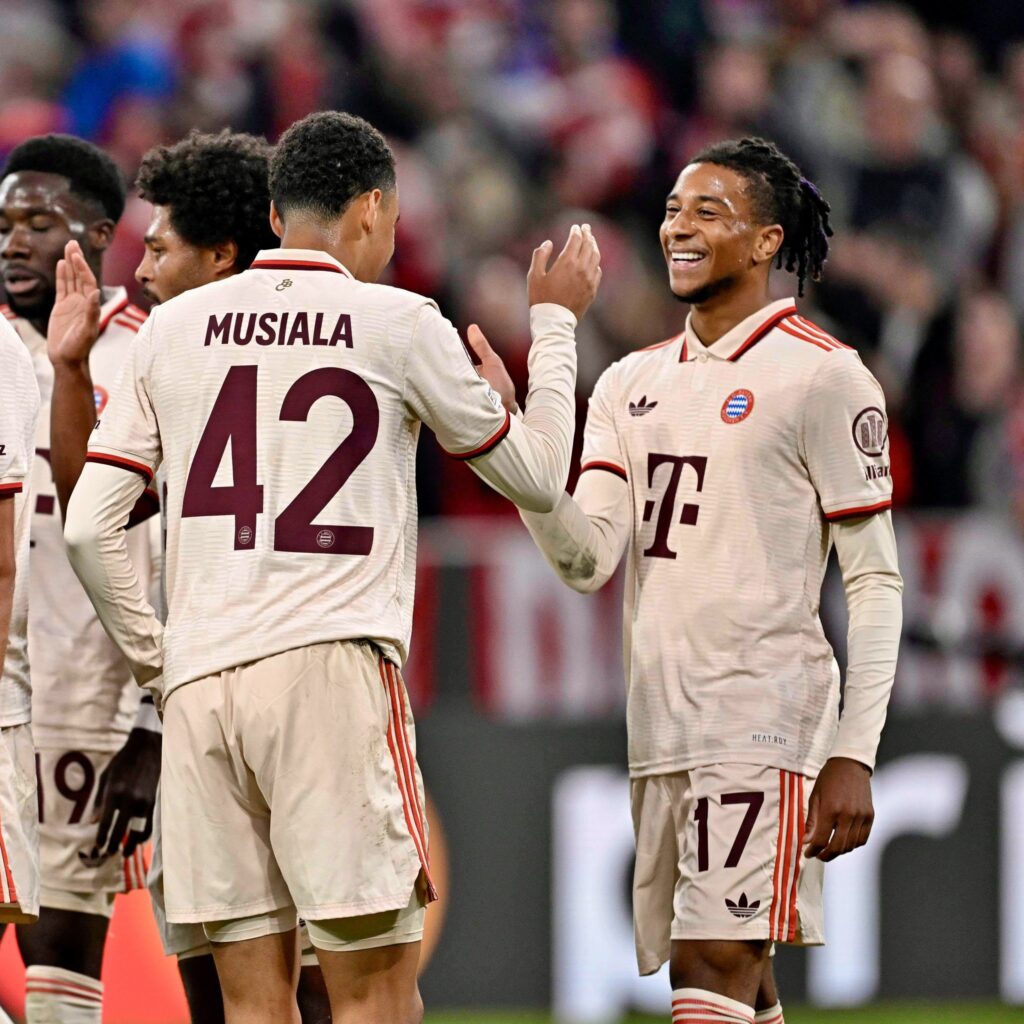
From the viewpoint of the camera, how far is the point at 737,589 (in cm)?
425

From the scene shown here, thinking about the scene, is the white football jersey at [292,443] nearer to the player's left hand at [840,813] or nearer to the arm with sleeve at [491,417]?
the arm with sleeve at [491,417]

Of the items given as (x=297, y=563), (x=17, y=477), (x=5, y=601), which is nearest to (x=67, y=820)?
(x=5, y=601)

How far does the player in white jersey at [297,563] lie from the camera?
353 cm

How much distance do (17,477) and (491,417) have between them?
955 mm

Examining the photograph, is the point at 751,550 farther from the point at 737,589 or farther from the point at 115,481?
the point at 115,481

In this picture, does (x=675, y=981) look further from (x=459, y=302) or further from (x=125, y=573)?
(x=459, y=302)

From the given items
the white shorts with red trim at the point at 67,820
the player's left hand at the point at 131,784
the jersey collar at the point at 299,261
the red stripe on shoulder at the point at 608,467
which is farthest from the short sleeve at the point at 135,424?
the white shorts with red trim at the point at 67,820

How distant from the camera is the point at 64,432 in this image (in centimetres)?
432

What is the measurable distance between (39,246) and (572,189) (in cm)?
574

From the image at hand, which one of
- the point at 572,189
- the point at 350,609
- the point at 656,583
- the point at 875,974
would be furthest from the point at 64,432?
the point at 572,189

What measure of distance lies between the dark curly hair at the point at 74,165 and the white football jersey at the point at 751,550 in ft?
5.34

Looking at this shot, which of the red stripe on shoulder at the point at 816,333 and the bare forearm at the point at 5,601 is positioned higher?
the red stripe on shoulder at the point at 816,333

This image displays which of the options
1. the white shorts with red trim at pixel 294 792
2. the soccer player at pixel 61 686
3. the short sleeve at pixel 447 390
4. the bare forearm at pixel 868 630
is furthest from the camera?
the soccer player at pixel 61 686

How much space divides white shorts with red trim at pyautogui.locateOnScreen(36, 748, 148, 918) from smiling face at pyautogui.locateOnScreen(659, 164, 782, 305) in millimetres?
1881
